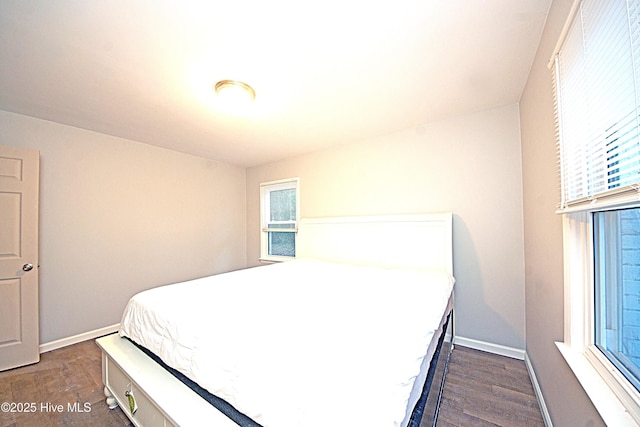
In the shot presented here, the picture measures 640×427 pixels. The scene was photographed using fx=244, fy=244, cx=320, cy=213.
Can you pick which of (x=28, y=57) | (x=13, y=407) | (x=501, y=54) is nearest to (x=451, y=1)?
(x=501, y=54)

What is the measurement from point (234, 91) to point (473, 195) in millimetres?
2418

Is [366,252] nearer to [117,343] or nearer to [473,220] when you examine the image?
[473,220]

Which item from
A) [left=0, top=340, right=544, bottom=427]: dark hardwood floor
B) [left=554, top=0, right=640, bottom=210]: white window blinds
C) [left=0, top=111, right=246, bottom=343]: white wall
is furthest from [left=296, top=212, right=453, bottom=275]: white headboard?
[left=0, top=111, right=246, bottom=343]: white wall

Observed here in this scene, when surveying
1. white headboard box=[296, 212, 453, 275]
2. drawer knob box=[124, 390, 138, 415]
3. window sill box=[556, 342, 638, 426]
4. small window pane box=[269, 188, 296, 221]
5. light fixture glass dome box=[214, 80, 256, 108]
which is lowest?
drawer knob box=[124, 390, 138, 415]

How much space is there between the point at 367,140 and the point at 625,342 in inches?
106

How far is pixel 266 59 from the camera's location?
1666 mm

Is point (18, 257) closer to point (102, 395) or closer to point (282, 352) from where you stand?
point (102, 395)

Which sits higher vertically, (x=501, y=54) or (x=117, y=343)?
(x=501, y=54)

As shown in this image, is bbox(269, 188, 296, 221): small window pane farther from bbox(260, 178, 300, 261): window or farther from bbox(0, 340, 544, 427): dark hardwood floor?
bbox(0, 340, 544, 427): dark hardwood floor

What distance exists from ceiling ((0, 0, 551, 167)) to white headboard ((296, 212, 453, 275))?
1121mm

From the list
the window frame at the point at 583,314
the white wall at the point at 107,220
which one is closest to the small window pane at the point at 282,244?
the white wall at the point at 107,220

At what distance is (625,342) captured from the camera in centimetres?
92

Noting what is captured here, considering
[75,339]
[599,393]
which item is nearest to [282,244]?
[75,339]

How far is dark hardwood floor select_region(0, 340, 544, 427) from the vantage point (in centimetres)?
158
